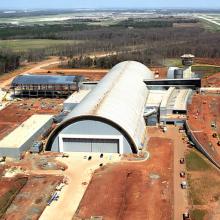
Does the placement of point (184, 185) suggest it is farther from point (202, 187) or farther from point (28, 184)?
point (28, 184)

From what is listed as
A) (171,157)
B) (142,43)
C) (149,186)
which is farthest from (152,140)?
(142,43)

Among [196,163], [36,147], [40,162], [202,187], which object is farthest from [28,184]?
[196,163]

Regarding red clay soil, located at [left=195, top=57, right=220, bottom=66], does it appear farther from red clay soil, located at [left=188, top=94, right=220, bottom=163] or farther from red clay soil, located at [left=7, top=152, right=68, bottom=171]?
red clay soil, located at [left=7, top=152, right=68, bottom=171]

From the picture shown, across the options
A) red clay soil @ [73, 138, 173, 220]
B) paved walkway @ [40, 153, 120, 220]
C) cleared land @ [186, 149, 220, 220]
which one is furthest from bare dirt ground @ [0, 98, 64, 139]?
cleared land @ [186, 149, 220, 220]

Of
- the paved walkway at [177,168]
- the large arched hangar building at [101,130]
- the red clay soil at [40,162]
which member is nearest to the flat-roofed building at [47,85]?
the large arched hangar building at [101,130]

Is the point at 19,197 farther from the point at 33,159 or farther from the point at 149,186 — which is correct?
the point at 149,186

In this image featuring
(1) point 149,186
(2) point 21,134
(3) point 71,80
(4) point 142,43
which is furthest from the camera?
(4) point 142,43

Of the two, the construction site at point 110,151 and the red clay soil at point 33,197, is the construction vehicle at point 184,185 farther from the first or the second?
the red clay soil at point 33,197
